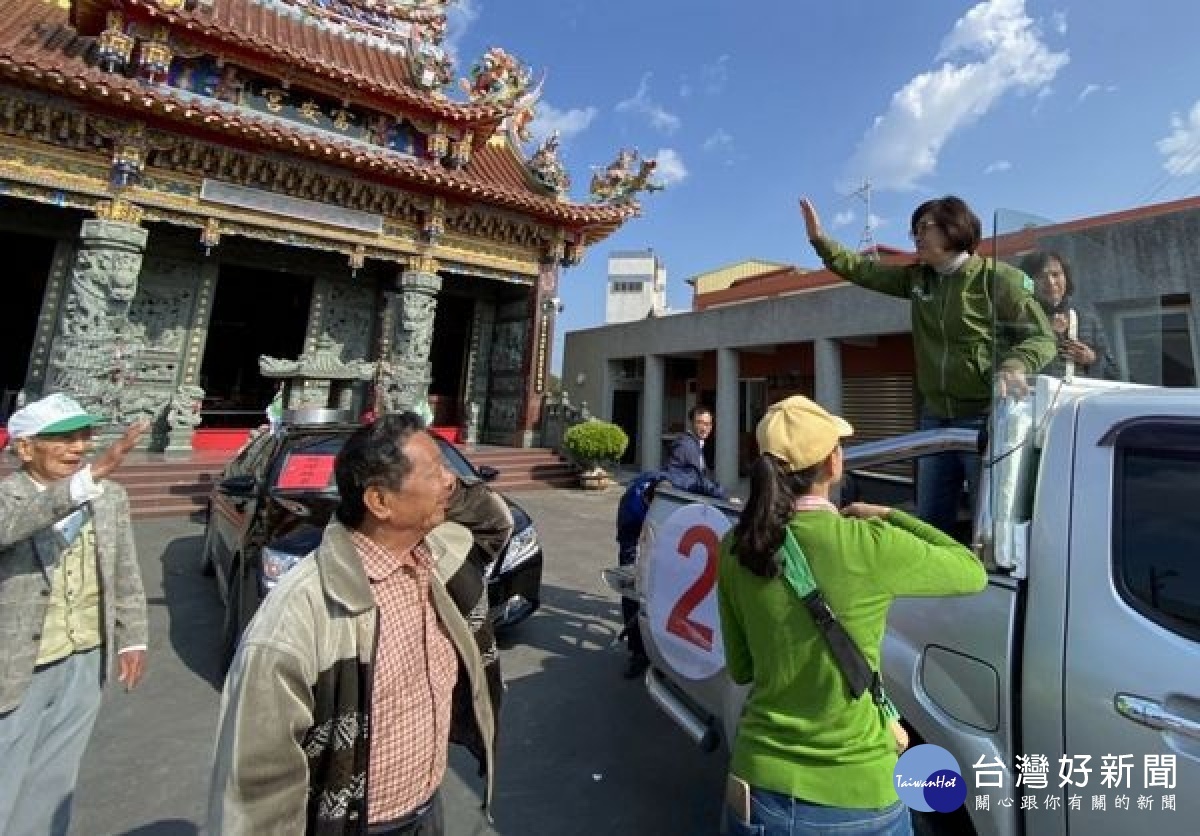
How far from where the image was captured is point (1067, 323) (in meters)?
2.07

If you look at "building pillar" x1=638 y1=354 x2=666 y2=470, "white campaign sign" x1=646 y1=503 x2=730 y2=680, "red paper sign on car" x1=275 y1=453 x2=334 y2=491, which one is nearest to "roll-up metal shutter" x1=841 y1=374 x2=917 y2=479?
"building pillar" x1=638 y1=354 x2=666 y2=470

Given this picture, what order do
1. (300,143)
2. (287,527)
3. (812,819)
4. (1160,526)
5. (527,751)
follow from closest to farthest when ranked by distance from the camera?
(812,819) < (1160,526) < (527,751) < (287,527) < (300,143)

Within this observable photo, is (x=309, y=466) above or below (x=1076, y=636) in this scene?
above

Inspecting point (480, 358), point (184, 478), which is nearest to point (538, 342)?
point (480, 358)

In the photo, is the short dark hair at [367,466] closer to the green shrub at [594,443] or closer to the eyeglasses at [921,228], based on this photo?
the eyeglasses at [921,228]

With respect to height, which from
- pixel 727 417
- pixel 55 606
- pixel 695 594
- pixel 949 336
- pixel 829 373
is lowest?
pixel 55 606

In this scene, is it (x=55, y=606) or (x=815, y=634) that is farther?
(x=55, y=606)

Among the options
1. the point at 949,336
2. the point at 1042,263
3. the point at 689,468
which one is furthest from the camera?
the point at 689,468

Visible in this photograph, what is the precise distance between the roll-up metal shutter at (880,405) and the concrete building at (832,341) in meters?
0.02

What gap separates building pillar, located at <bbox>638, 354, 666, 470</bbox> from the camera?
15.3 m

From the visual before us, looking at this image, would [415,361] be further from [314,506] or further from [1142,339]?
[1142,339]

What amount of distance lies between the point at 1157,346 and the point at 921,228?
104cm

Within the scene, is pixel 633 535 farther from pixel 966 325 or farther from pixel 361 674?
pixel 361 674

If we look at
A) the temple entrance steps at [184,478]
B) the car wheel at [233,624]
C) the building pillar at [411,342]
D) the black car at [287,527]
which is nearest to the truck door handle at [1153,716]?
the black car at [287,527]
